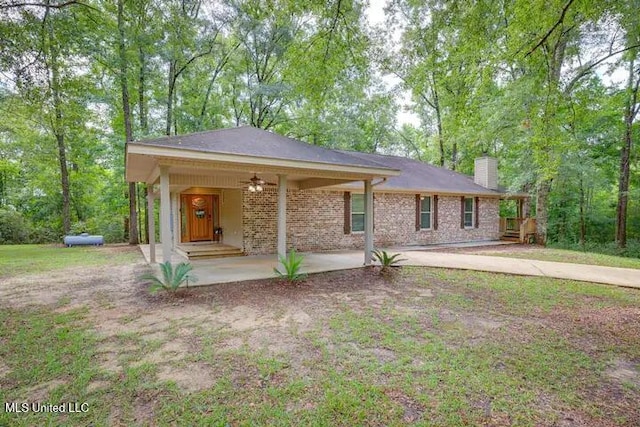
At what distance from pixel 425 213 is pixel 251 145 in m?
9.27

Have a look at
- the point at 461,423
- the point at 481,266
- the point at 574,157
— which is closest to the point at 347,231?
the point at 481,266

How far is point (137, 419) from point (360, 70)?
6.39 m

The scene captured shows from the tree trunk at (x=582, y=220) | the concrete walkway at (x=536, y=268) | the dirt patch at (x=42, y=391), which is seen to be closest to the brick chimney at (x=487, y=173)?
the tree trunk at (x=582, y=220)

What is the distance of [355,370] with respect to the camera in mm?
2949

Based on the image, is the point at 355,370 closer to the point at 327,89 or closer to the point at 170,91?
the point at 327,89

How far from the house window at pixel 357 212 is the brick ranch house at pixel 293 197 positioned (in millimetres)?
39

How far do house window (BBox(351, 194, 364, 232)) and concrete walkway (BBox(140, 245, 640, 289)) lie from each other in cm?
227

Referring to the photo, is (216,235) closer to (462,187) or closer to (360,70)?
(360,70)

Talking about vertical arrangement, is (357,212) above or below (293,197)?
below

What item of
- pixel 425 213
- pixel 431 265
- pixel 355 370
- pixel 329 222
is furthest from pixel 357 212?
pixel 355 370

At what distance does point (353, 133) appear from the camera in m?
18.5

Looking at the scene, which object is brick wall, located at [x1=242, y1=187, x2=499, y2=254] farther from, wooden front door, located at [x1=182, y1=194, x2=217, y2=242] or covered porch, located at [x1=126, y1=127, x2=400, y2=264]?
wooden front door, located at [x1=182, y1=194, x2=217, y2=242]

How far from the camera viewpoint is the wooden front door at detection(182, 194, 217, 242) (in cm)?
1156

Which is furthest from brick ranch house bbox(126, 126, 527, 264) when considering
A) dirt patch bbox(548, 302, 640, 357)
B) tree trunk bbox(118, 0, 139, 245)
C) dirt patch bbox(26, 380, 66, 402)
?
dirt patch bbox(548, 302, 640, 357)
